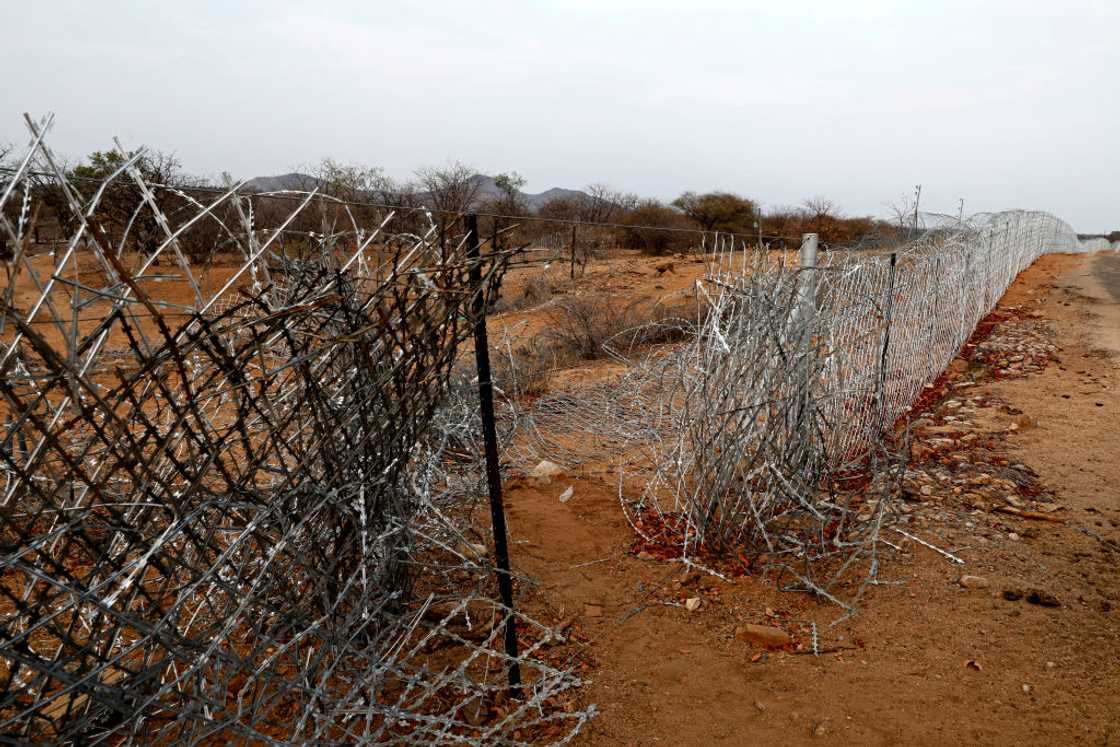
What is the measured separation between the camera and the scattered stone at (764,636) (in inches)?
97.3

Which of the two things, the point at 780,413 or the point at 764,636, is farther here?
the point at 780,413

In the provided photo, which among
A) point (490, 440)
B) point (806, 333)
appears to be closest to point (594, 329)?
point (806, 333)

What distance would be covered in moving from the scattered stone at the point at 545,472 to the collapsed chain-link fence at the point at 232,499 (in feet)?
5.07

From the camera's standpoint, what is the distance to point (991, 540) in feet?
10.3

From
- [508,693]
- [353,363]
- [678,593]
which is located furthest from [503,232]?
[678,593]

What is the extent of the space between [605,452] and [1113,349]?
6305 mm

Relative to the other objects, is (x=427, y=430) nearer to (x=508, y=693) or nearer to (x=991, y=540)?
(x=508, y=693)

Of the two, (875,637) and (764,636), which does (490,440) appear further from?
(875,637)

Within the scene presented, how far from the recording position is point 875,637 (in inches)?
97.9

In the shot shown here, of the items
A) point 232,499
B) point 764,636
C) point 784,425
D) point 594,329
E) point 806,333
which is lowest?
point 764,636

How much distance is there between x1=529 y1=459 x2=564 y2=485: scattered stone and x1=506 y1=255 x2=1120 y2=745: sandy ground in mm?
253

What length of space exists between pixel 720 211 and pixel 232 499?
92.9 ft

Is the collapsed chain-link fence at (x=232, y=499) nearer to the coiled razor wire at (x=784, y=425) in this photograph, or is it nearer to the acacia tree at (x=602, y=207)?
the coiled razor wire at (x=784, y=425)

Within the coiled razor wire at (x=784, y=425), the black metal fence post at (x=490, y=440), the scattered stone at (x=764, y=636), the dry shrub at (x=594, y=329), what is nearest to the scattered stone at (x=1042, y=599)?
the coiled razor wire at (x=784, y=425)
